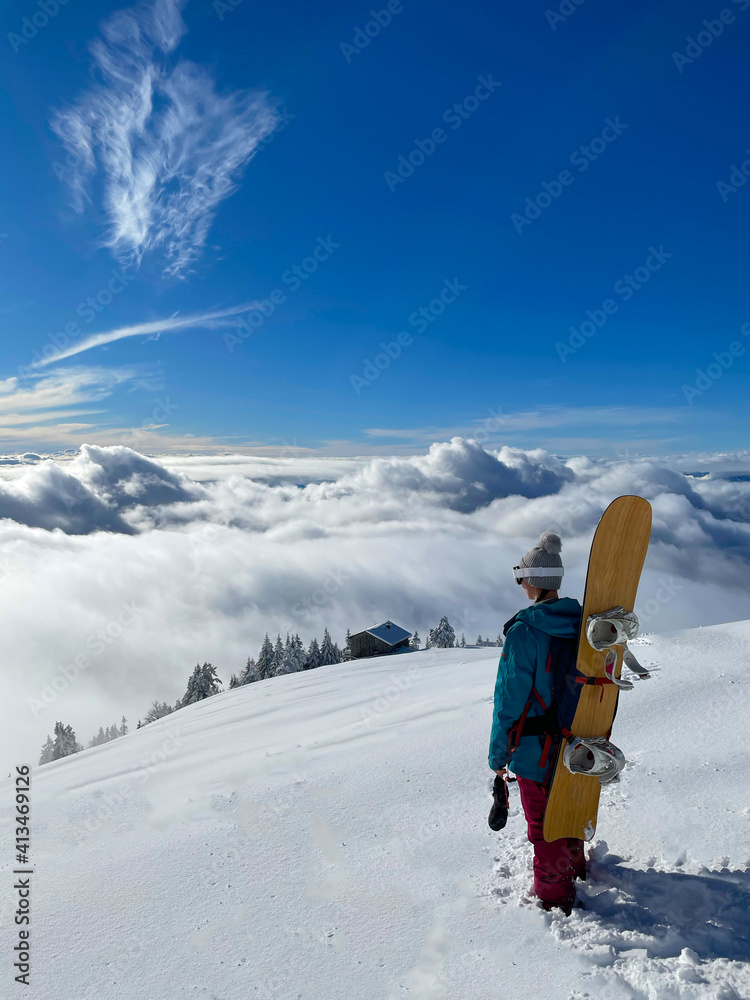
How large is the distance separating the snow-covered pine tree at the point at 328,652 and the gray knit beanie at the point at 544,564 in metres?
41.3

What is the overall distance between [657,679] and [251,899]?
6.33 meters

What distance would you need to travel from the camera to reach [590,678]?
3.45 meters

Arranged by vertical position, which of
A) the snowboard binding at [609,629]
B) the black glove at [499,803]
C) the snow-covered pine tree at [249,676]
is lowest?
the snow-covered pine tree at [249,676]

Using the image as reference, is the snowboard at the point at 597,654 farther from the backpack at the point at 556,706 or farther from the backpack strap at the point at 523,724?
the backpack strap at the point at 523,724

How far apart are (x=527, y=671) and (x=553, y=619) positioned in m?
0.43

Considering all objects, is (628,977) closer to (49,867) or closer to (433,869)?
(433,869)

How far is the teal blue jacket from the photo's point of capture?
346 cm

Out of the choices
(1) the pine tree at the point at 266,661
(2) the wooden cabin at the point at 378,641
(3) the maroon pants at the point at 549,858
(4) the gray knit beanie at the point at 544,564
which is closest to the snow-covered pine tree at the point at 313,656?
(1) the pine tree at the point at 266,661

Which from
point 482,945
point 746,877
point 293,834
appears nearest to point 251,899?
point 293,834

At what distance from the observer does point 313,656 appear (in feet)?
139

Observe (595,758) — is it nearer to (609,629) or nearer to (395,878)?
(609,629)

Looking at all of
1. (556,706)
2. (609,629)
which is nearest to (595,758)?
(556,706)

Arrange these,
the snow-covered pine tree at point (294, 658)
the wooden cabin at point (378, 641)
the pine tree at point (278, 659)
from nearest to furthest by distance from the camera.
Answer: the snow-covered pine tree at point (294, 658)
the pine tree at point (278, 659)
the wooden cabin at point (378, 641)

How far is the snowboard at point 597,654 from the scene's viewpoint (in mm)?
→ 3451
